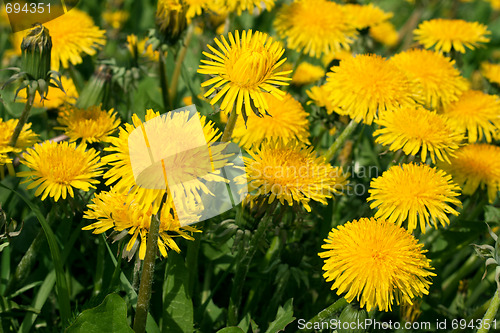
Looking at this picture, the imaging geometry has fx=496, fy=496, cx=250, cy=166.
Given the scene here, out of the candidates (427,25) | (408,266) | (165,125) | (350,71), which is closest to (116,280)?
(165,125)

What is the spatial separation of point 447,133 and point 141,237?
1113 mm

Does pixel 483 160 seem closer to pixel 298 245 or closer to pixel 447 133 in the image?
pixel 447 133

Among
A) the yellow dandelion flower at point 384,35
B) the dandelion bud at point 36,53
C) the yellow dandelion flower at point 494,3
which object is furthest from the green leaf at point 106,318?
the yellow dandelion flower at point 494,3

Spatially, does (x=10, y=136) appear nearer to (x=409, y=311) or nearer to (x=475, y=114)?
(x=409, y=311)

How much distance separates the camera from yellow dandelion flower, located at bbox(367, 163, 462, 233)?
1.50 m

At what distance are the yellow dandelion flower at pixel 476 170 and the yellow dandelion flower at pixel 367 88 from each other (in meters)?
0.31

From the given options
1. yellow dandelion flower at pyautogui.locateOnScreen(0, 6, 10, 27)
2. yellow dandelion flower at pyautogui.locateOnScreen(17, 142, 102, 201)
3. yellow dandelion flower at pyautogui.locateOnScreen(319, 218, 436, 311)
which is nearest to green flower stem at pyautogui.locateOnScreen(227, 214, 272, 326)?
yellow dandelion flower at pyautogui.locateOnScreen(319, 218, 436, 311)

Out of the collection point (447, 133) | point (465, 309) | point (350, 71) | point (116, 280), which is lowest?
point (465, 309)

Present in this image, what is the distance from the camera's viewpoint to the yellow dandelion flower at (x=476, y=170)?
190 cm

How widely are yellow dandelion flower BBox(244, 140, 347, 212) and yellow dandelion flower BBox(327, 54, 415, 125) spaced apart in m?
0.34

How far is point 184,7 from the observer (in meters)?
2.10

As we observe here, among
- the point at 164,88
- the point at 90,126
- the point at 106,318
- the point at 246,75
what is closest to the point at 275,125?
the point at 246,75

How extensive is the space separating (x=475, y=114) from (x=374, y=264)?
3.56 feet

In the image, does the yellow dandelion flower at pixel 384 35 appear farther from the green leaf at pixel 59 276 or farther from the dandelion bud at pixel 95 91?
the green leaf at pixel 59 276
